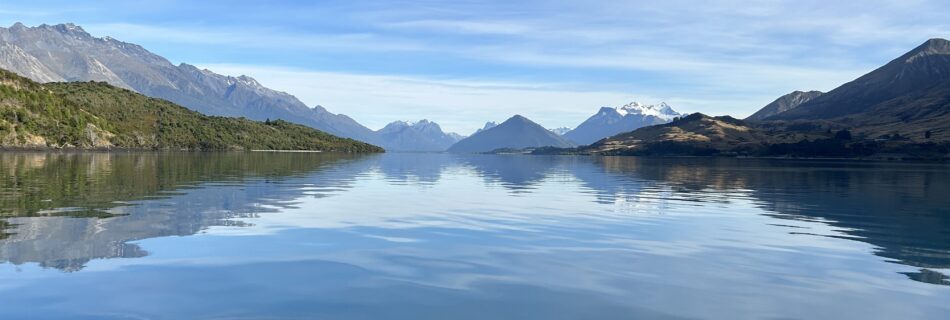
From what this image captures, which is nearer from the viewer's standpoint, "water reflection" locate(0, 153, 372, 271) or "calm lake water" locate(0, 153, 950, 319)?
"calm lake water" locate(0, 153, 950, 319)

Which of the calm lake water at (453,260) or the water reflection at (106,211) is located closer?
the calm lake water at (453,260)

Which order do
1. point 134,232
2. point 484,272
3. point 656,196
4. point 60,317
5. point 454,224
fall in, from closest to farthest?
point 60,317 → point 484,272 → point 134,232 → point 454,224 → point 656,196

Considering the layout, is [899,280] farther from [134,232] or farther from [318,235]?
[134,232]

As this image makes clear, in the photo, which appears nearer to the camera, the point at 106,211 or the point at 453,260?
the point at 453,260

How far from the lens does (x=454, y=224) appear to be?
4269cm

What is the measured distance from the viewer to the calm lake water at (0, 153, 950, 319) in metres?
20.1

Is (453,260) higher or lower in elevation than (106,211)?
lower

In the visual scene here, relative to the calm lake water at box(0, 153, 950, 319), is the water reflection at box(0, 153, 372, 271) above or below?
above

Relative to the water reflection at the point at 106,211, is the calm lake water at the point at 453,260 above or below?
below

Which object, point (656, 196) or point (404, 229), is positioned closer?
point (404, 229)

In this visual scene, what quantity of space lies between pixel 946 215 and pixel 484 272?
157ft

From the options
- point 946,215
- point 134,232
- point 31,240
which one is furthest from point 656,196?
point 31,240

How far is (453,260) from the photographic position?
93.4ft

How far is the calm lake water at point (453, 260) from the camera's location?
20.1 meters
